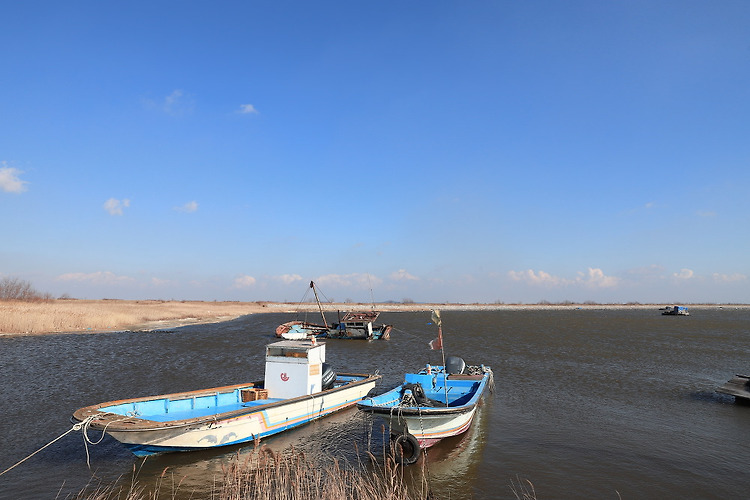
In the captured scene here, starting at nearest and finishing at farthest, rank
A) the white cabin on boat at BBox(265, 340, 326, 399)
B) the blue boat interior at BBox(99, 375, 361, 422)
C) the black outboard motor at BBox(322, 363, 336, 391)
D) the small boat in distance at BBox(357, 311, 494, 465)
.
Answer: the small boat in distance at BBox(357, 311, 494, 465) < the blue boat interior at BBox(99, 375, 361, 422) < the white cabin on boat at BBox(265, 340, 326, 399) < the black outboard motor at BBox(322, 363, 336, 391)

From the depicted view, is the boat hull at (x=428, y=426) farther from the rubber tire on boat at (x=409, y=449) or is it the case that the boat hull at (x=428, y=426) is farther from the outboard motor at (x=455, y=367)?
the outboard motor at (x=455, y=367)

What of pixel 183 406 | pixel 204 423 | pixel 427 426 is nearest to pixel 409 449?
pixel 427 426

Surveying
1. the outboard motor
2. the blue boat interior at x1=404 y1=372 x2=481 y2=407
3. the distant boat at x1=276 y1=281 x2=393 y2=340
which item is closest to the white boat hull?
the blue boat interior at x1=404 y1=372 x2=481 y2=407

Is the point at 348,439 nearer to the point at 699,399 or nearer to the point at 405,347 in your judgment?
the point at 699,399

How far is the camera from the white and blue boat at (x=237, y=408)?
33.7 ft

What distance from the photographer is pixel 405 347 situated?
37.6 metres

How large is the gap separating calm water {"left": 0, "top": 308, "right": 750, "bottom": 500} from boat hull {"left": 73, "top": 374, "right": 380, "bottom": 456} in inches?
16.4

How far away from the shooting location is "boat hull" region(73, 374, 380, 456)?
33.0 ft

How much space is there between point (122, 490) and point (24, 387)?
14.2 m

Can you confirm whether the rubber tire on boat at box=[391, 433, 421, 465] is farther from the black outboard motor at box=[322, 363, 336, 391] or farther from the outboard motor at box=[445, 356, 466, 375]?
the outboard motor at box=[445, 356, 466, 375]

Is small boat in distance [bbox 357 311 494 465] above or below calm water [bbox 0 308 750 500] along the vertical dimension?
above

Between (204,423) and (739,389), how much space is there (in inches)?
816

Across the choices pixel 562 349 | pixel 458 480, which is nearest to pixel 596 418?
pixel 458 480

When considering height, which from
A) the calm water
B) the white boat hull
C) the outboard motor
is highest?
the outboard motor
